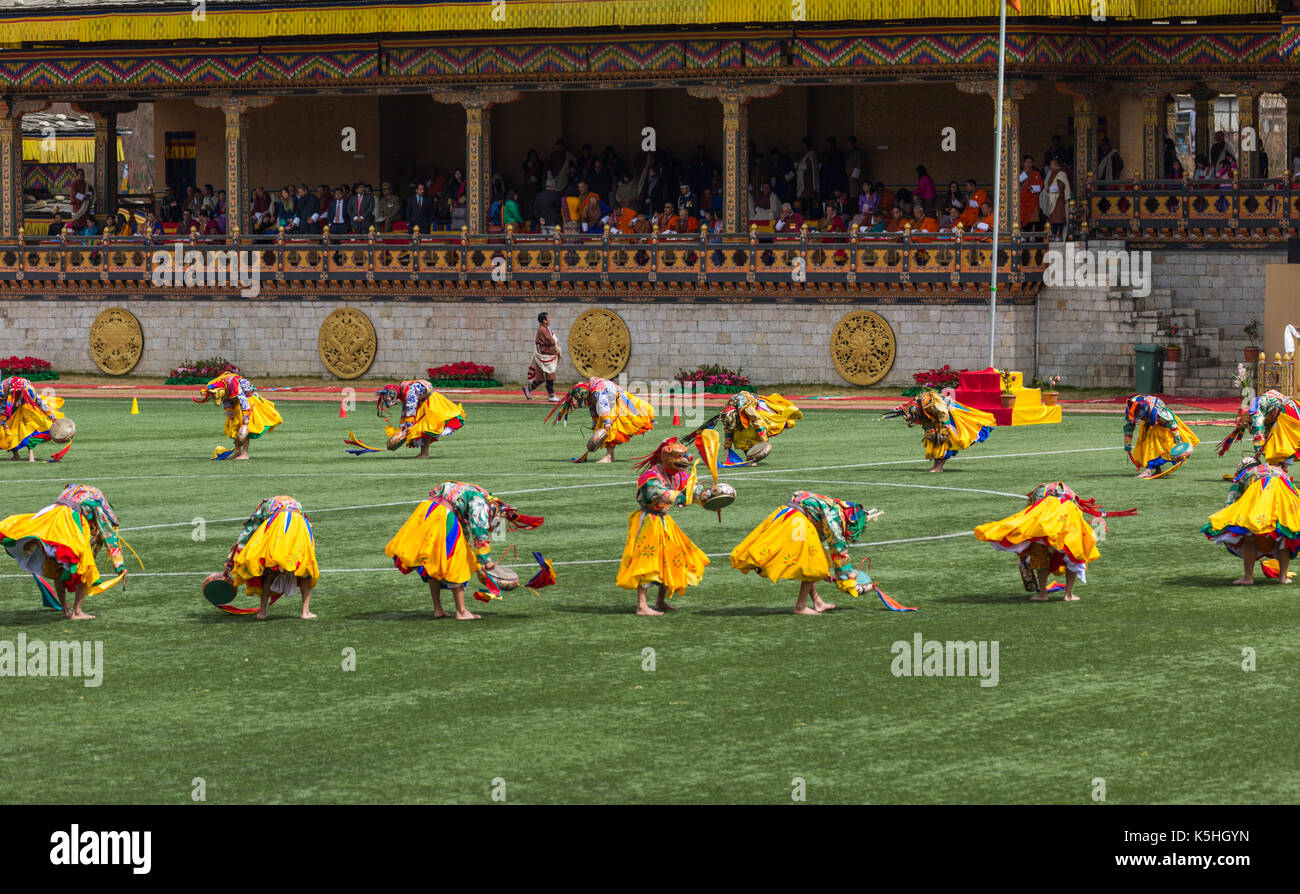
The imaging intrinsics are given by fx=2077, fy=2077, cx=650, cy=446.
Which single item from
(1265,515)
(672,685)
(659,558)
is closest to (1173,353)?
(1265,515)

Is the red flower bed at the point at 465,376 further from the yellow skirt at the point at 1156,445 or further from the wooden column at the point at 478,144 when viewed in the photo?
the yellow skirt at the point at 1156,445

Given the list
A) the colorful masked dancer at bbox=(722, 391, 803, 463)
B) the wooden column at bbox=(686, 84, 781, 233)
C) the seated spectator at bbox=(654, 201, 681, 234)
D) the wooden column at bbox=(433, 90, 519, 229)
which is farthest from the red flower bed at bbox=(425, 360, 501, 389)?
the colorful masked dancer at bbox=(722, 391, 803, 463)

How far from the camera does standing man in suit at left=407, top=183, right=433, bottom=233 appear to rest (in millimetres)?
42656

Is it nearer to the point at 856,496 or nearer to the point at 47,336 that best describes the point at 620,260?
the point at 47,336

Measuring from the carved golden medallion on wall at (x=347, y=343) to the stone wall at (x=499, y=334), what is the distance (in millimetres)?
186

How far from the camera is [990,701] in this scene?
1173 cm

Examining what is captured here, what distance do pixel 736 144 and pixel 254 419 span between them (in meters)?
16.4

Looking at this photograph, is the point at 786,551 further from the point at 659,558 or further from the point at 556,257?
the point at 556,257

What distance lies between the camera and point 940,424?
23.5 metres

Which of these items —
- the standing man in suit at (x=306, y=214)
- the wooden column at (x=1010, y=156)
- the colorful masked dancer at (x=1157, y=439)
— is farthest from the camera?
the standing man in suit at (x=306, y=214)

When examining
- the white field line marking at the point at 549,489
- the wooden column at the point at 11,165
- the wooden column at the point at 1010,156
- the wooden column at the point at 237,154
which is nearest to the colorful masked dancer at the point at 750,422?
the white field line marking at the point at 549,489

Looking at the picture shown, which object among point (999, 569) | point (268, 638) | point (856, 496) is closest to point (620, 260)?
point (856, 496)

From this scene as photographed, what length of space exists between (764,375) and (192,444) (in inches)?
533

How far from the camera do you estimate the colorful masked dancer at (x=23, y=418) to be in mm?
26266
